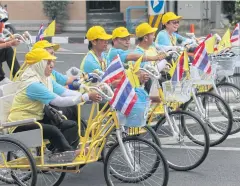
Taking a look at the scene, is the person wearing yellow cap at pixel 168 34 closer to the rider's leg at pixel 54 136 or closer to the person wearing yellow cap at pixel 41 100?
the person wearing yellow cap at pixel 41 100

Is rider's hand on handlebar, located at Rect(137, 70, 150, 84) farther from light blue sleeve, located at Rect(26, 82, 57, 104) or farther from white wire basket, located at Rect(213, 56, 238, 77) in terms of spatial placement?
white wire basket, located at Rect(213, 56, 238, 77)

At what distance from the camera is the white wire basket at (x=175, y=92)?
22.9 feet

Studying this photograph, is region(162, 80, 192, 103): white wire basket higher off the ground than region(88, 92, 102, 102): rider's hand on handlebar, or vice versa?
region(88, 92, 102, 102): rider's hand on handlebar

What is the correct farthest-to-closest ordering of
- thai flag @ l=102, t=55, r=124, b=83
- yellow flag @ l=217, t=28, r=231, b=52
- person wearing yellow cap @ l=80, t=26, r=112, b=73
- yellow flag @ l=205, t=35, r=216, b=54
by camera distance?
yellow flag @ l=217, t=28, r=231, b=52, yellow flag @ l=205, t=35, r=216, b=54, person wearing yellow cap @ l=80, t=26, r=112, b=73, thai flag @ l=102, t=55, r=124, b=83

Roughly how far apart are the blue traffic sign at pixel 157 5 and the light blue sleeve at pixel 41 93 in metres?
7.10

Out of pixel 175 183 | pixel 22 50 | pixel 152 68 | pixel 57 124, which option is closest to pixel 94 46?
pixel 152 68

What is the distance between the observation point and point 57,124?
636 cm

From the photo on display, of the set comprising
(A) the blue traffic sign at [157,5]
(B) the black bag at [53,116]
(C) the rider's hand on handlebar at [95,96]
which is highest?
(A) the blue traffic sign at [157,5]

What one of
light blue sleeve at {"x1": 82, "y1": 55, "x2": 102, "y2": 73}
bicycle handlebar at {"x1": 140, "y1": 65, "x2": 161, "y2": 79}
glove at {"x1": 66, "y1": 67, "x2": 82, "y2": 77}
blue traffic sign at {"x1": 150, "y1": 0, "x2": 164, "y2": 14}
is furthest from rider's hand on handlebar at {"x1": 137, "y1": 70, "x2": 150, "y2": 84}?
blue traffic sign at {"x1": 150, "y1": 0, "x2": 164, "y2": 14}

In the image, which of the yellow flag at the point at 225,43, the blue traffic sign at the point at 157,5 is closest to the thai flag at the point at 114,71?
the yellow flag at the point at 225,43

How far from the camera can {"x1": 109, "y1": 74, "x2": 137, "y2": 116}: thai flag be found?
5711mm

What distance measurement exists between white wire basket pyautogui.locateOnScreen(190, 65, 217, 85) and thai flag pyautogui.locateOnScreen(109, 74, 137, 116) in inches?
72.2

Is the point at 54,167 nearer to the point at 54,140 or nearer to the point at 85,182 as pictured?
the point at 54,140

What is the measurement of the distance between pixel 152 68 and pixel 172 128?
69 centimetres
